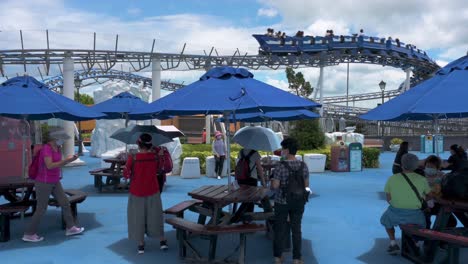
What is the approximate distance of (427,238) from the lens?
5.18m

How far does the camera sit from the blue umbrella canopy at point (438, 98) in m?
5.07

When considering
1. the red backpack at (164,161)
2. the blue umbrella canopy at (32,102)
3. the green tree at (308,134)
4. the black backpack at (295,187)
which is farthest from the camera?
the green tree at (308,134)

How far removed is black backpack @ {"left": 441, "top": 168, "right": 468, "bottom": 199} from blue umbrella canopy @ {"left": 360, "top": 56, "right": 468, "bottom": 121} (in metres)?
0.80

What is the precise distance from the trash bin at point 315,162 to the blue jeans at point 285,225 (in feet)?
Result: 34.4

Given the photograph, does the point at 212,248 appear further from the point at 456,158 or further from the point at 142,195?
the point at 456,158

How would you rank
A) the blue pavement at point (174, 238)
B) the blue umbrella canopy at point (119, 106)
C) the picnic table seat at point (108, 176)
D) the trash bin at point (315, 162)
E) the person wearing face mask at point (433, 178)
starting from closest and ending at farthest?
the blue pavement at point (174, 238) < the person wearing face mask at point (433, 178) < the picnic table seat at point (108, 176) < the blue umbrella canopy at point (119, 106) < the trash bin at point (315, 162)

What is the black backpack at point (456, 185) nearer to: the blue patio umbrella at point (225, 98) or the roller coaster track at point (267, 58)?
the blue patio umbrella at point (225, 98)

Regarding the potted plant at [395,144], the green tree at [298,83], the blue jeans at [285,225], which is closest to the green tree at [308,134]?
the potted plant at [395,144]

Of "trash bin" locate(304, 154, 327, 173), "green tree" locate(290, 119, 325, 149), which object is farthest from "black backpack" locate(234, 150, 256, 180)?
"green tree" locate(290, 119, 325, 149)

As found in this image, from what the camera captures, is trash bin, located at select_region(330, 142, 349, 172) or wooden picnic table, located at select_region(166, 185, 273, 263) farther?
trash bin, located at select_region(330, 142, 349, 172)

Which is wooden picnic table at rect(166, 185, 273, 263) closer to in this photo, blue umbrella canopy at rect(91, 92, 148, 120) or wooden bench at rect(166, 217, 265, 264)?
wooden bench at rect(166, 217, 265, 264)

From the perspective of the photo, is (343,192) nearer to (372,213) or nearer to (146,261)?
(372,213)

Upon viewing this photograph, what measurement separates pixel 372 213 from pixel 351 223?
3.65 ft

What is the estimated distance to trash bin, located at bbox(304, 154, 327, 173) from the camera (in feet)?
52.0
